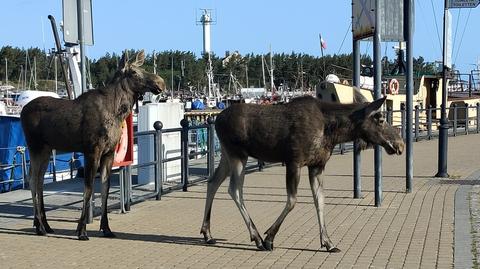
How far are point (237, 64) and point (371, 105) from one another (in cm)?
10021

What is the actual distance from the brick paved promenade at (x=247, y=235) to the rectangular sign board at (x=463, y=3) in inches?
159

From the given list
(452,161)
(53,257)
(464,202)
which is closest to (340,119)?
(53,257)

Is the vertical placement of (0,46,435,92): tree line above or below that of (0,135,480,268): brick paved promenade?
above

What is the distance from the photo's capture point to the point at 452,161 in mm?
20016

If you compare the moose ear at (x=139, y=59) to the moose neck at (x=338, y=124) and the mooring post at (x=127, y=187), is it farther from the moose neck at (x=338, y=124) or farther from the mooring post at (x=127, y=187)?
the moose neck at (x=338, y=124)

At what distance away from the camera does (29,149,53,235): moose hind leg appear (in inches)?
378

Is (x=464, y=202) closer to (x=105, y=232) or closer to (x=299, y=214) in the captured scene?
(x=299, y=214)

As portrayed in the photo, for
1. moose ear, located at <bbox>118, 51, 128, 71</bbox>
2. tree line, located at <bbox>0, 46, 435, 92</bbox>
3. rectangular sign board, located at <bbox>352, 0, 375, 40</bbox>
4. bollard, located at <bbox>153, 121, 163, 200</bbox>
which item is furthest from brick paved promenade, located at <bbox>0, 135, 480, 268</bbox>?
tree line, located at <bbox>0, 46, 435, 92</bbox>

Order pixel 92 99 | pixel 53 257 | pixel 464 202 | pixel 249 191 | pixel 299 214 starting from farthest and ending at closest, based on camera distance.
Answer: pixel 249 191
pixel 464 202
pixel 299 214
pixel 92 99
pixel 53 257

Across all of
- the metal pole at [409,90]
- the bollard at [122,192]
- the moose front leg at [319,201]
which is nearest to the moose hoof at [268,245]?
the moose front leg at [319,201]

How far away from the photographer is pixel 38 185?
32.1 feet

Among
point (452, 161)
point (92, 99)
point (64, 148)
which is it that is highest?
point (92, 99)

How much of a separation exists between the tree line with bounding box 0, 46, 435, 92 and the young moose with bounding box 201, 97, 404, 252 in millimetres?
74001

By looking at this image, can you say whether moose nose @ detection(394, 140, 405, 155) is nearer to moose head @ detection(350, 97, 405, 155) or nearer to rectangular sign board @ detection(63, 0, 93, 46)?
moose head @ detection(350, 97, 405, 155)
